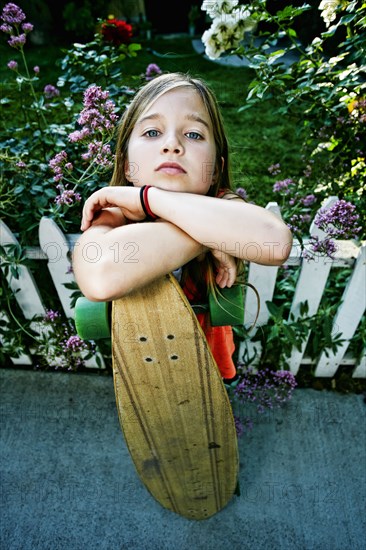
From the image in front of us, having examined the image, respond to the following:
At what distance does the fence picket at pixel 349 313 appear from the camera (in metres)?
1.74

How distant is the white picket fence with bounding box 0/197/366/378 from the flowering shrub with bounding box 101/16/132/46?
1102 millimetres

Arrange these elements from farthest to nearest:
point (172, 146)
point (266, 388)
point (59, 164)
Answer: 1. point (266, 388)
2. point (59, 164)
3. point (172, 146)

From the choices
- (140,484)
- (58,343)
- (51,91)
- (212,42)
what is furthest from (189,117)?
(140,484)

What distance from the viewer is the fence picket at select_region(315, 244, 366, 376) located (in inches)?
68.4

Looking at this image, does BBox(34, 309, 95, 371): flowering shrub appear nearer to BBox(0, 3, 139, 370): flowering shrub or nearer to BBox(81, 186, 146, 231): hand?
BBox(0, 3, 139, 370): flowering shrub

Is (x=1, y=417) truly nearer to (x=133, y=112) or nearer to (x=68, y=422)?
(x=68, y=422)

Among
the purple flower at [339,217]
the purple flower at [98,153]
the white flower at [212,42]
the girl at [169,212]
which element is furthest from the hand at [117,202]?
the white flower at [212,42]

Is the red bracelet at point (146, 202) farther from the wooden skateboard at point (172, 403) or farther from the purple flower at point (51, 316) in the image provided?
the purple flower at point (51, 316)

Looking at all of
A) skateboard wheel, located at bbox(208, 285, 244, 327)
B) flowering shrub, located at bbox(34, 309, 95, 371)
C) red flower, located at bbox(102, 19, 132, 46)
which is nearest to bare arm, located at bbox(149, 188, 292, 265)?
skateboard wheel, located at bbox(208, 285, 244, 327)

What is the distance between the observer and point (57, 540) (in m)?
1.63

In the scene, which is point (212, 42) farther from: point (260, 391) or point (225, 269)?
point (260, 391)

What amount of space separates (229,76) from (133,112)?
482 cm

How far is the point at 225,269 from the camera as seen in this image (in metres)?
1.04

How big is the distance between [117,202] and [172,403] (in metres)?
0.66
